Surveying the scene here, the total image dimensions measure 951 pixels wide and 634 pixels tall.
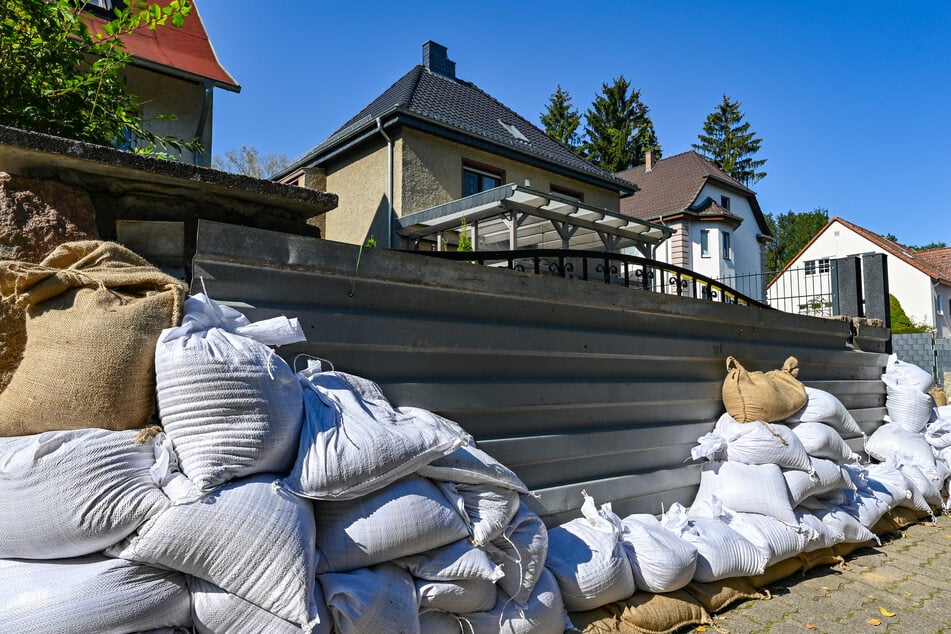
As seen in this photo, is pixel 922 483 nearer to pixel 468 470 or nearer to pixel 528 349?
pixel 528 349

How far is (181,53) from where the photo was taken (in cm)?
909

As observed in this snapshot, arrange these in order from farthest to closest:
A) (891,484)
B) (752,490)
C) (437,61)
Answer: (437,61) → (891,484) → (752,490)

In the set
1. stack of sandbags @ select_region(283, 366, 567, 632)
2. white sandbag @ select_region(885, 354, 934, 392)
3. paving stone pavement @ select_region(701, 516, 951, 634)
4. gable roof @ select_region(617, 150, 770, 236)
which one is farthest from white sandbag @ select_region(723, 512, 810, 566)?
gable roof @ select_region(617, 150, 770, 236)

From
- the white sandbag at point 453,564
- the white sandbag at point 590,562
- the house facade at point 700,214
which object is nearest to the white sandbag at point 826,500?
the white sandbag at point 590,562

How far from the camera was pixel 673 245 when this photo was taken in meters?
23.6

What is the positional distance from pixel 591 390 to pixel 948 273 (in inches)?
1394

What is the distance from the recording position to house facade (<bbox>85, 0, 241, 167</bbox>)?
8.58 metres

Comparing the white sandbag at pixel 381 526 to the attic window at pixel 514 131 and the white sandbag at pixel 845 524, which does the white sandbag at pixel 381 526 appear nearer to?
the white sandbag at pixel 845 524

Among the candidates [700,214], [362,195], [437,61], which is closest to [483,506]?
[362,195]

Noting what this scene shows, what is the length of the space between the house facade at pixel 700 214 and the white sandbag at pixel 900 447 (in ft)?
57.2

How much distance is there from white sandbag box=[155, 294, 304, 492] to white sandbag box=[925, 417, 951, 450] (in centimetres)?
634

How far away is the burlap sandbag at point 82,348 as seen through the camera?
1545mm

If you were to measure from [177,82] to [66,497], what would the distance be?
9.15 metres

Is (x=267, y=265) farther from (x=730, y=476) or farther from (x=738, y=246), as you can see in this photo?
(x=738, y=246)
